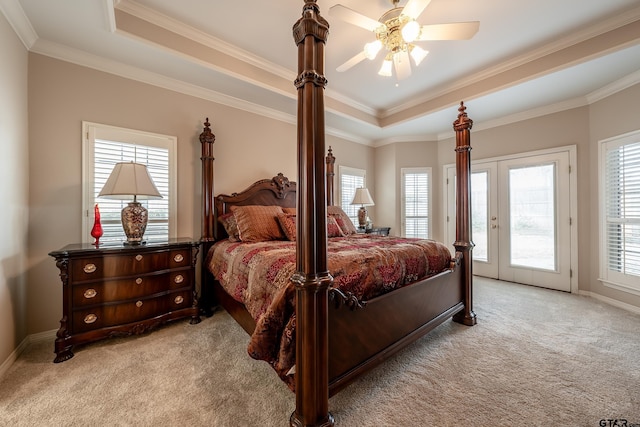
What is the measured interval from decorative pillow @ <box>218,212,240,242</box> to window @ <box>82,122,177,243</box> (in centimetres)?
55

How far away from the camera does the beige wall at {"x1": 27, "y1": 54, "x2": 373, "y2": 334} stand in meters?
2.21

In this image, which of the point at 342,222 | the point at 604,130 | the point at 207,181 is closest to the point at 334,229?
the point at 342,222

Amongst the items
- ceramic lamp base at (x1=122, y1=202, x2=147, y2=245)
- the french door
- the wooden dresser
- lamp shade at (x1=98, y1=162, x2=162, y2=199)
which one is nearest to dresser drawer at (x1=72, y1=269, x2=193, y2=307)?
the wooden dresser

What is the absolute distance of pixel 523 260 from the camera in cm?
398

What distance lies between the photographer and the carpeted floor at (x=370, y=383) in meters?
1.39

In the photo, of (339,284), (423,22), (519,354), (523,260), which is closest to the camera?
(339,284)

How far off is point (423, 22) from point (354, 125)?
2.06 metres

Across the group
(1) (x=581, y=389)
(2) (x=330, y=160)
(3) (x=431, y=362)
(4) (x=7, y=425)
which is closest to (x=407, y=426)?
(3) (x=431, y=362)

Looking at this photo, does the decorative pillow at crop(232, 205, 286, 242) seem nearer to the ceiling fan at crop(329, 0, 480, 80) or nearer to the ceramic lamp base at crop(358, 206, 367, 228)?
the ceiling fan at crop(329, 0, 480, 80)

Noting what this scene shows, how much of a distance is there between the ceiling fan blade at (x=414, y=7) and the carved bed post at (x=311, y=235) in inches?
38.4

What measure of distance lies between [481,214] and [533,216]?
2.31 ft

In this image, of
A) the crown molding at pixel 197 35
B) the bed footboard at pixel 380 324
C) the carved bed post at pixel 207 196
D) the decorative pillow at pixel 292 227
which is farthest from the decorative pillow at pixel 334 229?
the crown molding at pixel 197 35

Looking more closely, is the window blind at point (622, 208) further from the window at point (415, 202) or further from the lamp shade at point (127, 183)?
the lamp shade at point (127, 183)

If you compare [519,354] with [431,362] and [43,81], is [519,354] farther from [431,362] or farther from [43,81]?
[43,81]
